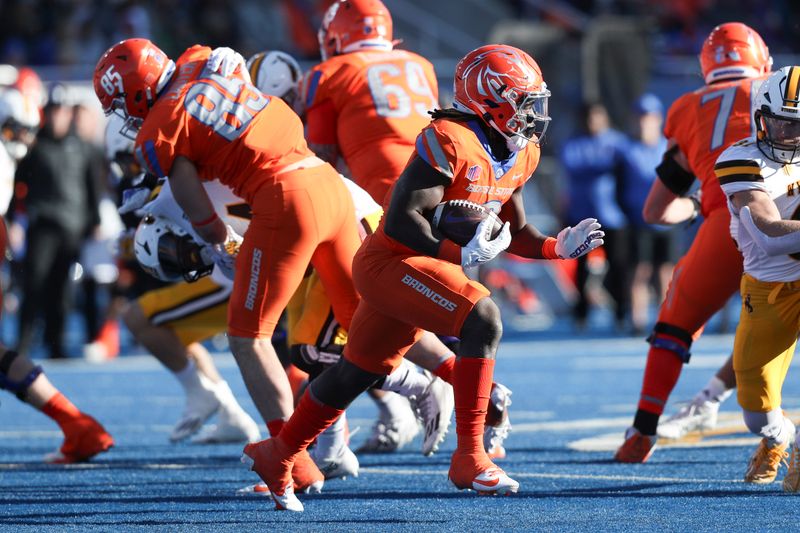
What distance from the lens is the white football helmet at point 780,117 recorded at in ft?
16.9

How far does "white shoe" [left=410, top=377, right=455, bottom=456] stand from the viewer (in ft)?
19.2

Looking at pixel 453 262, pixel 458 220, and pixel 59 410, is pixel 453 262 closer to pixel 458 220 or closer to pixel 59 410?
pixel 458 220

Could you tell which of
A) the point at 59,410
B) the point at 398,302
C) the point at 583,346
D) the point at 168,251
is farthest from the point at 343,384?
the point at 583,346

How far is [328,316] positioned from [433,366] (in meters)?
0.56

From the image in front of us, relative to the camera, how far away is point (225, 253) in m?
5.65

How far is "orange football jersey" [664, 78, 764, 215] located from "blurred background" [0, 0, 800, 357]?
7764mm

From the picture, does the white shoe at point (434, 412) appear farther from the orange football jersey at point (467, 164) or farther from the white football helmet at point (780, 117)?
the white football helmet at point (780, 117)

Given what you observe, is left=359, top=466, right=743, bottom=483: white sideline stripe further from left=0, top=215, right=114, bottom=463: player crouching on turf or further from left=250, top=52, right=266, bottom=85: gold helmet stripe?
left=250, top=52, right=266, bottom=85: gold helmet stripe

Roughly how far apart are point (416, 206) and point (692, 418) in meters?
2.43

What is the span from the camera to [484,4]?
1839 centimetres

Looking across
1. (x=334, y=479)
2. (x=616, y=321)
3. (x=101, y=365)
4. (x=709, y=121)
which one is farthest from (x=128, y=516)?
(x=616, y=321)

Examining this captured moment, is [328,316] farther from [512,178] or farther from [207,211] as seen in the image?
[512,178]

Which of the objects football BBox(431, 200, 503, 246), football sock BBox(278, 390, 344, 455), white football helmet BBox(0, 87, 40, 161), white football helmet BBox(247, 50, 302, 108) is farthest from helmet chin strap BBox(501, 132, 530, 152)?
white football helmet BBox(0, 87, 40, 161)

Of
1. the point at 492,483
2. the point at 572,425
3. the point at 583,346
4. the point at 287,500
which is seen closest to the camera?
the point at 492,483
